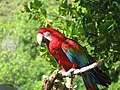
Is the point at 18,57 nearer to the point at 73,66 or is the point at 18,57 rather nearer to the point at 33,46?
the point at 33,46

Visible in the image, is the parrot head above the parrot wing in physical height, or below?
above

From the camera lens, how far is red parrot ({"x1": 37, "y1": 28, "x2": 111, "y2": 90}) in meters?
3.43

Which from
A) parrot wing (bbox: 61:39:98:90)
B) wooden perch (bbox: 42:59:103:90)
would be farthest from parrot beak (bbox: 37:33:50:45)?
wooden perch (bbox: 42:59:103:90)

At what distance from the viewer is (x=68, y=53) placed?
360 centimetres

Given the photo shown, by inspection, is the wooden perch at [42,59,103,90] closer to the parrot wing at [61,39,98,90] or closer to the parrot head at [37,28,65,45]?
the parrot wing at [61,39,98,90]

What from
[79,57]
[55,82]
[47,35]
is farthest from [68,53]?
[55,82]

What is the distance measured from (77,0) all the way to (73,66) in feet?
2.80

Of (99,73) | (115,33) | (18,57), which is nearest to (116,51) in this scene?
(115,33)

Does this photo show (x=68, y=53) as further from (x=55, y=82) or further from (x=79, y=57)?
(x=55, y=82)

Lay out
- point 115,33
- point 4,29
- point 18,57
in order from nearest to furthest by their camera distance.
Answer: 1. point 115,33
2. point 18,57
3. point 4,29

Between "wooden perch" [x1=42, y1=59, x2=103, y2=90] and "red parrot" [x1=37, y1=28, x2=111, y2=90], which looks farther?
"red parrot" [x1=37, y1=28, x2=111, y2=90]

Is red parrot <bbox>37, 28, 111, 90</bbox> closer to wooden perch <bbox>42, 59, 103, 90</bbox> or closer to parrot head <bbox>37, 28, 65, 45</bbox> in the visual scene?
parrot head <bbox>37, 28, 65, 45</bbox>

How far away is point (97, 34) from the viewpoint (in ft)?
12.9

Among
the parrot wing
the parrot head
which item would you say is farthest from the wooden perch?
the parrot head
